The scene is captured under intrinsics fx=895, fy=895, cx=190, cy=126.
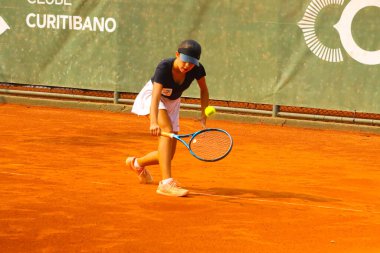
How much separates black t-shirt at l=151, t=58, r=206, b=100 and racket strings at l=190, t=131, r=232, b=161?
0.53 m

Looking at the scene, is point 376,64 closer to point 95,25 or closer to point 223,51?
point 223,51

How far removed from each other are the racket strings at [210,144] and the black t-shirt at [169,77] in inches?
20.9

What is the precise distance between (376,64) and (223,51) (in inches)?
88.3

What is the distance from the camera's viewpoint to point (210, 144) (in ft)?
23.4

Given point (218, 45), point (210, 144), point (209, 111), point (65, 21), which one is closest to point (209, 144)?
point (210, 144)

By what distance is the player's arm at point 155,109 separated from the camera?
699 centimetres

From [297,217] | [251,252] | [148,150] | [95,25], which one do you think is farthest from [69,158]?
[95,25]

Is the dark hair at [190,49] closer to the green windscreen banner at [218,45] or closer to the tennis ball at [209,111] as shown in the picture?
the tennis ball at [209,111]

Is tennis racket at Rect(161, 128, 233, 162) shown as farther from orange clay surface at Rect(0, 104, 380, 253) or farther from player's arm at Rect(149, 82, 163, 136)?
orange clay surface at Rect(0, 104, 380, 253)

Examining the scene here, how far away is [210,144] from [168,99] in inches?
25.0

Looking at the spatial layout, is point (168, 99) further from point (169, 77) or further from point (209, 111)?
point (209, 111)

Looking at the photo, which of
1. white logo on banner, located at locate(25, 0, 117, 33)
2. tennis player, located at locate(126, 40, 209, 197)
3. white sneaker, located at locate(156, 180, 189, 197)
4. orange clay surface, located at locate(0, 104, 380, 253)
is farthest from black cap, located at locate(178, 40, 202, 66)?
white logo on banner, located at locate(25, 0, 117, 33)

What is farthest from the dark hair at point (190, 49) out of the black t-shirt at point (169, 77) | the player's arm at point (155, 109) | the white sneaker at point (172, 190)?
the white sneaker at point (172, 190)

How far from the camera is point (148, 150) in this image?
33.5 feet
